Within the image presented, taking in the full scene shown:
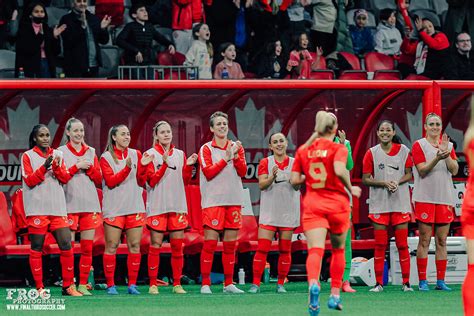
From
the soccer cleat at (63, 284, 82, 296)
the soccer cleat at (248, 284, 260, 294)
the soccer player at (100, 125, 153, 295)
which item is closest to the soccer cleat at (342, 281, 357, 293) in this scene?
the soccer cleat at (248, 284, 260, 294)

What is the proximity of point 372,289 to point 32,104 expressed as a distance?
4420mm

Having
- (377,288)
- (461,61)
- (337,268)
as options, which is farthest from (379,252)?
(461,61)

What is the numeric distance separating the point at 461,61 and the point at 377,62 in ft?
4.26

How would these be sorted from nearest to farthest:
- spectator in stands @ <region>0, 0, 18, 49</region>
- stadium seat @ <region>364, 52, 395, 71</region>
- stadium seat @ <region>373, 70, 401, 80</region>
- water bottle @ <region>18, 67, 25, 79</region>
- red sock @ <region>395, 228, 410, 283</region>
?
red sock @ <region>395, 228, 410, 283</region> → water bottle @ <region>18, 67, 25, 79</region> → spectator in stands @ <region>0, 0, 18, 49</region> → stadium seat @ <region>373, 70, 401, 80</region> → stadium seat @ <region>364, 52, 395, 71</region>

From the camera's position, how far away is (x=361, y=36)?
2062 cm

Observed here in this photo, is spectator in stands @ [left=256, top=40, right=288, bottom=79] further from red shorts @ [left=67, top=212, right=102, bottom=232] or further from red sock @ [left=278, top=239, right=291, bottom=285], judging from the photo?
red shorts @ [left=67, top=212, right=102, bottom=232]

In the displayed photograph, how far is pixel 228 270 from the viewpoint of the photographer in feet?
45.6

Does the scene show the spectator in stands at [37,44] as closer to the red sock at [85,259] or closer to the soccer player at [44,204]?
the soccer player at [44,204]

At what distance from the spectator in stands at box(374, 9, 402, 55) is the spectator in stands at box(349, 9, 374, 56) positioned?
0.35ft

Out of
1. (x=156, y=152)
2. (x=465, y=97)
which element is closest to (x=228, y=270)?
(x=156, y=152)

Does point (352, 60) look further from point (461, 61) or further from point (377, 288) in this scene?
point (377, 288)

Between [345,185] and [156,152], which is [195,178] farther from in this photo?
[345,185]

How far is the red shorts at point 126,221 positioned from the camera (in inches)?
540

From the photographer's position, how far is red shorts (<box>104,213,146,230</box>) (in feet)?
45.0
